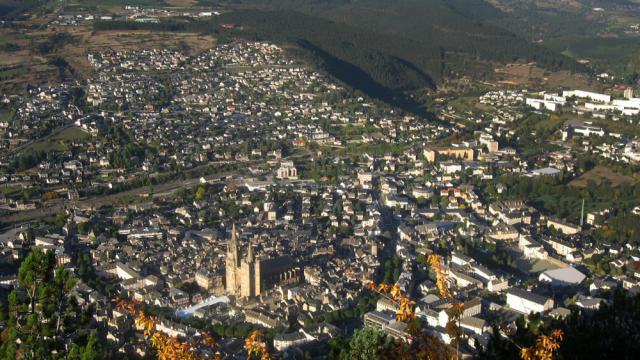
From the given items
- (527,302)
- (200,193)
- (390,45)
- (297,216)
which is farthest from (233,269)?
(390,45)

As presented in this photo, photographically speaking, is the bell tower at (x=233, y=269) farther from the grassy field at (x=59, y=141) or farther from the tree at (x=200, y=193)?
the grassy field at (x=59, y=141)

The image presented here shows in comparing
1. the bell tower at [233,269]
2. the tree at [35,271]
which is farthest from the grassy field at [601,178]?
the tree at [35,271]

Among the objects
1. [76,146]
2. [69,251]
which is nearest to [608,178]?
[69,251]

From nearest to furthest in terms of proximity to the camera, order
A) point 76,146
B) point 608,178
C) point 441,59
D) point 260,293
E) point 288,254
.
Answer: point 260,293 → point 288,254 → point 608,178 → point 76,146 → point 441,59

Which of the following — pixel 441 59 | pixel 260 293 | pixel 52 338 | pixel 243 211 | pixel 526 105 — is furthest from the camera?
pixel 441 59

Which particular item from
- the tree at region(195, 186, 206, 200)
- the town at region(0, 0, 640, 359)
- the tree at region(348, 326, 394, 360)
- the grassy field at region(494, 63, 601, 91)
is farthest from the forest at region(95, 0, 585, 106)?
the tree at region(348, 326, 394, 360)

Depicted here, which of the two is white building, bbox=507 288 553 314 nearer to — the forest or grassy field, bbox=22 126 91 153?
grassy field, bbox=22 126 91 153

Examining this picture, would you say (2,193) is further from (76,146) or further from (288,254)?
(288,254)
